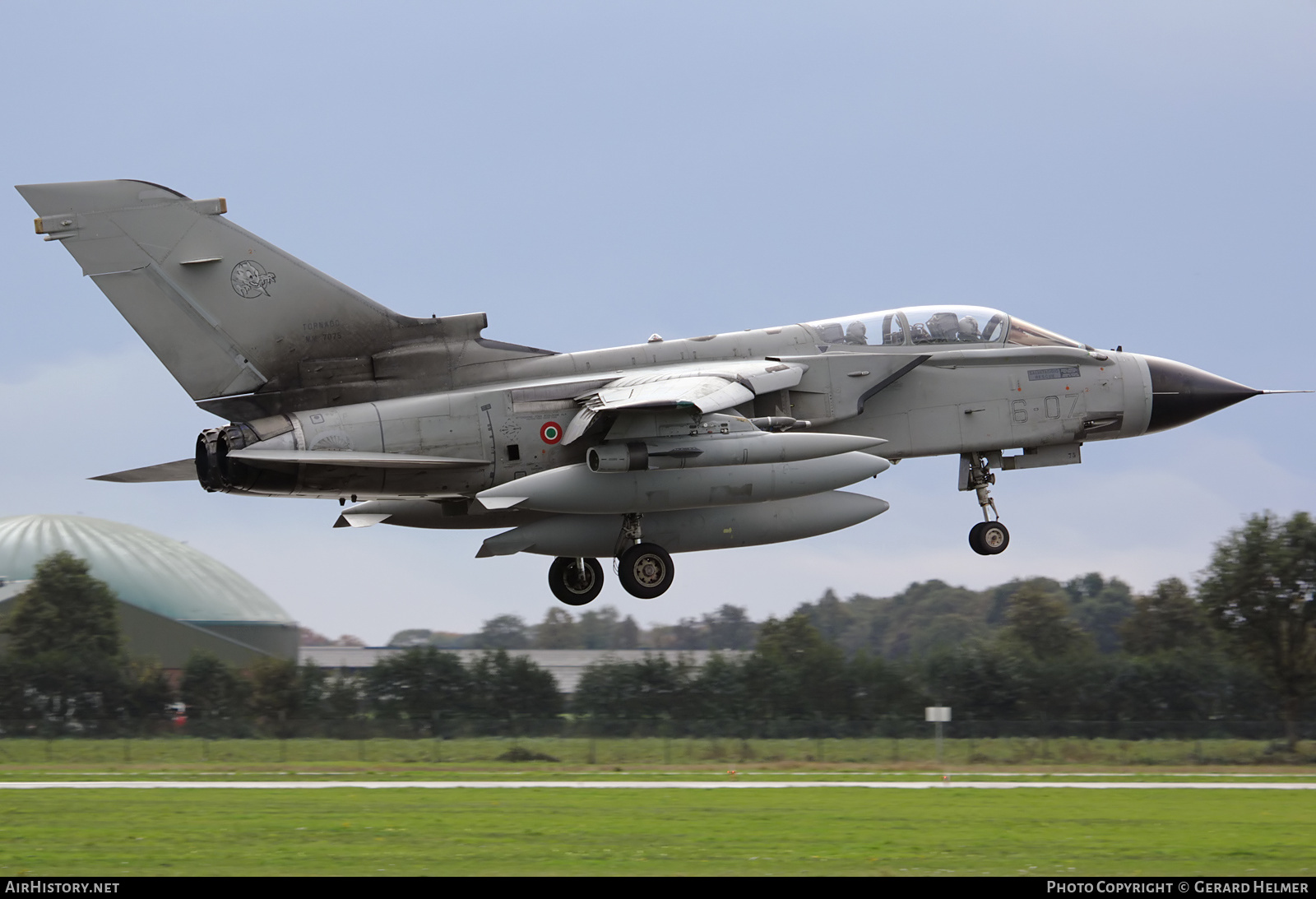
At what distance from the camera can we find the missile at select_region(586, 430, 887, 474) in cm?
1852

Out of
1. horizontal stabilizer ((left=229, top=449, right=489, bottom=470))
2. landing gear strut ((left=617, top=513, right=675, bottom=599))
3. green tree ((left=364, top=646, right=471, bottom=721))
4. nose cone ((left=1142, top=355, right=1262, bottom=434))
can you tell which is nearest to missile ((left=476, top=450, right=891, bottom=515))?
horizontal stabilizer ((left=229, top=449, right=489, bottom=470))

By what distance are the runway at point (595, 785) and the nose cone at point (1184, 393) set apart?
412 inches

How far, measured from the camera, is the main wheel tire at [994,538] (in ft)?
70.0

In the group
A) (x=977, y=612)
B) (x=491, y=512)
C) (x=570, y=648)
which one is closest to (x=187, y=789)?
(x=491, y=512)

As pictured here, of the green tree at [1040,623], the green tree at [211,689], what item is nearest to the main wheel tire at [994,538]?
the green tree at [211,689]

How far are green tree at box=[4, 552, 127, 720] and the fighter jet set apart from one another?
35.0 meters

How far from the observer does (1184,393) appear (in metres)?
22.0

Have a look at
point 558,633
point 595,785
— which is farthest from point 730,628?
point 595,785

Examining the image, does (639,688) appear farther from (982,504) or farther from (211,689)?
(982,504)

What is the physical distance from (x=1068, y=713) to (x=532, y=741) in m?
21.1

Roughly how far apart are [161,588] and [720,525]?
66.2 m

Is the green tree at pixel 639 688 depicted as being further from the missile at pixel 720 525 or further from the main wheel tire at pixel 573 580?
the missile at pixel 720 525

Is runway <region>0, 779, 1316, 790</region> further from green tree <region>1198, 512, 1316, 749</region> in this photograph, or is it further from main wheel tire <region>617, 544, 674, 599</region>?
green tree <region>1198, 512, 1316, 749</region>

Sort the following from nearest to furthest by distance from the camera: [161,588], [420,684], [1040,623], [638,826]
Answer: [638,826]
[420,684]
[1040,623]
[161,588]
